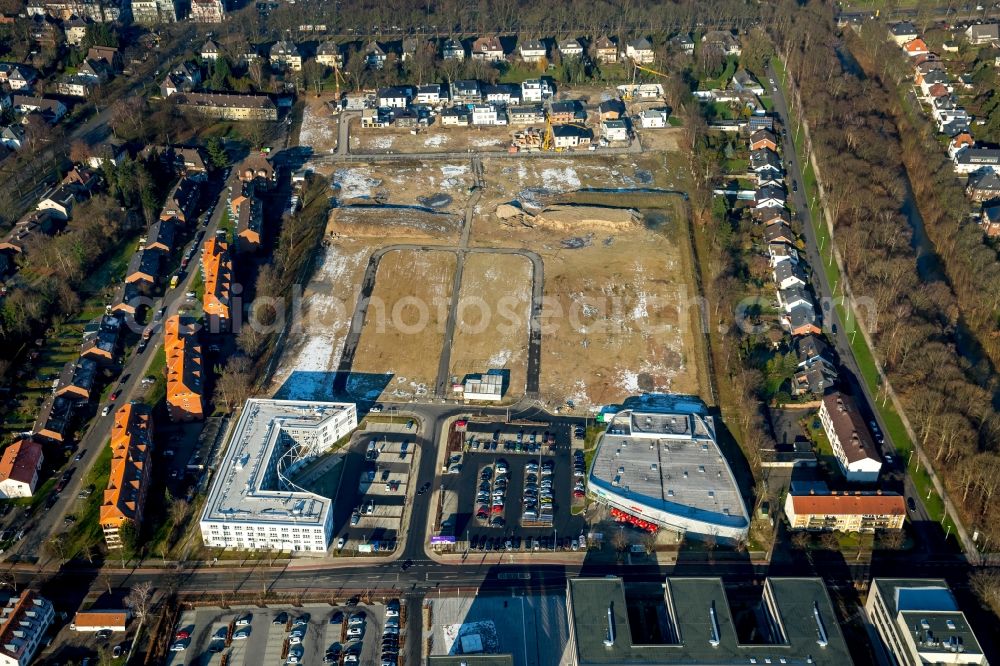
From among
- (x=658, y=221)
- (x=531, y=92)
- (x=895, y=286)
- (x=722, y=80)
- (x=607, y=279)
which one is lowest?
(x=895, y=286)

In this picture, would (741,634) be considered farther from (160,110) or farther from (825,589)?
(160,110)

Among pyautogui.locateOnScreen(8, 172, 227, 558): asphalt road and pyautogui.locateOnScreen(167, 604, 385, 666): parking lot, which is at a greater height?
pyautogui.locateOnScreen(8, 172, 227, 558): asphalt road

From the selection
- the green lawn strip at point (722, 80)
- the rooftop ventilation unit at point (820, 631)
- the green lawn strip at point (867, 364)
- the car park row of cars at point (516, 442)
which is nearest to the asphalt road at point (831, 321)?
the green lawn strip at point (867, 364)

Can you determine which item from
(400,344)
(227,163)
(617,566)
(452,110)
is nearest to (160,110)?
(227,163)

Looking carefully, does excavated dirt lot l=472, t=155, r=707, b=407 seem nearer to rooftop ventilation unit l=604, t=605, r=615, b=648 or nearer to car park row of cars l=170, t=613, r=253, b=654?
rooftop ventilation unit l=604, t=605, r=615, b=648

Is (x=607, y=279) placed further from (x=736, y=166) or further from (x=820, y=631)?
(x=820, y=631)

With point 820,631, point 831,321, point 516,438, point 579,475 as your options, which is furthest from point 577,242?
point 820,631

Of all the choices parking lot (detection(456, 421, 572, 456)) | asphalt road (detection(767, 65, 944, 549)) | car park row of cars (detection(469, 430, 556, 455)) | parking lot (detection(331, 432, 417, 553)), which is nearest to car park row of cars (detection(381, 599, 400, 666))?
parking lot (detection(331, 432, 417, 553))
